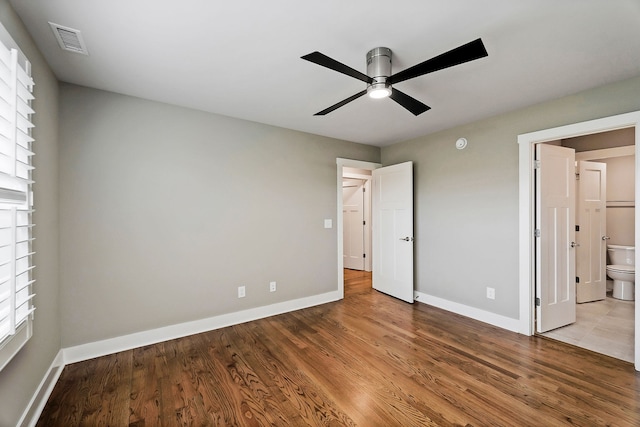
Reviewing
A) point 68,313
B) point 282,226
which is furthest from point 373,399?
point 68,313

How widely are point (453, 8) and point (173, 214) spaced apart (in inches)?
111

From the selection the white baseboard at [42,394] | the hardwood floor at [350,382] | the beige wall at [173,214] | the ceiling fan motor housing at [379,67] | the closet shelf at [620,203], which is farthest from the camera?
the closet shelf at [620,203]

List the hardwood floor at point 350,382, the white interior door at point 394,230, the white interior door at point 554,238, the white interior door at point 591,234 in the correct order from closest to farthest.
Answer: the hardwood floor at point 350,382
the white interior door at point 554,238
the white interior door at point 591,234
the white interior door at point 394,230

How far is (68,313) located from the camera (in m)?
2.29

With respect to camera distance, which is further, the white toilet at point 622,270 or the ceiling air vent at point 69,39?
the white toilet at point 622,270

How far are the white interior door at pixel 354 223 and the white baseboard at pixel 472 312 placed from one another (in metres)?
2.25

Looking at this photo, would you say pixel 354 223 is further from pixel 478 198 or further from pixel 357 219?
pixel 478 198

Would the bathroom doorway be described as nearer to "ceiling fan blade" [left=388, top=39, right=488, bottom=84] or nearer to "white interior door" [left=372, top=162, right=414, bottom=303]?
"white interior door" [left=372, top=162, right=414, bottom=303]

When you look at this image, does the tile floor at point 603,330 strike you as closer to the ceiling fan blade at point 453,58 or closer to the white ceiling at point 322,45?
the white ceiling at point 322,45

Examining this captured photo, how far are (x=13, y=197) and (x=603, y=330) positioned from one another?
507 cm

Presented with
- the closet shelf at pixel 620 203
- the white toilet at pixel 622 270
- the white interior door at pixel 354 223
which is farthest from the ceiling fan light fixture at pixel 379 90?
the closet shelf at pixel 620 203

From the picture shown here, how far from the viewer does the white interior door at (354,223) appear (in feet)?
20.0

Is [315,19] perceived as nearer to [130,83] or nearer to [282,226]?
[130,83]

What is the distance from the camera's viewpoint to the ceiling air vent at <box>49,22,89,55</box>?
64.7 inches
